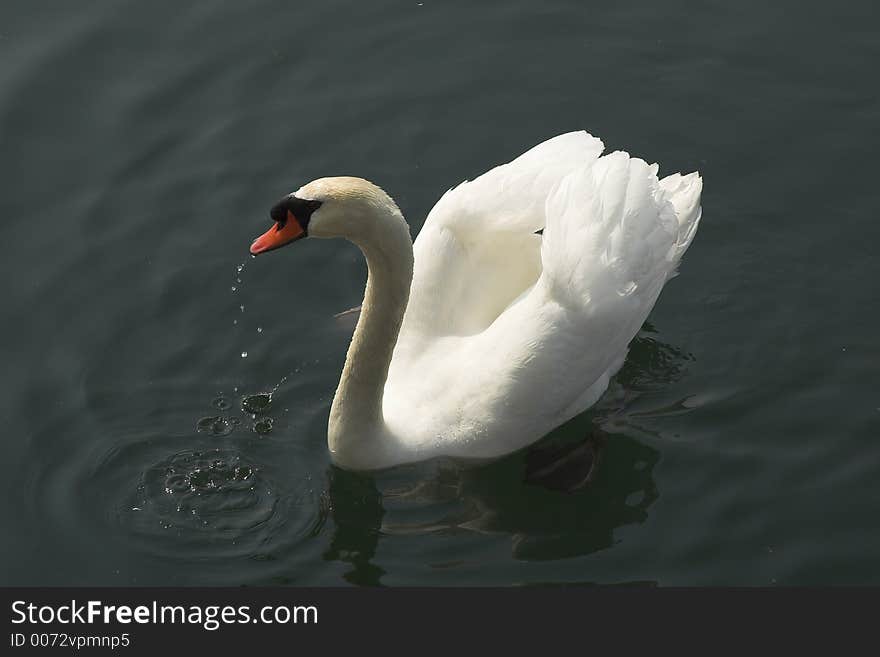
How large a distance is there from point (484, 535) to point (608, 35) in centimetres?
554

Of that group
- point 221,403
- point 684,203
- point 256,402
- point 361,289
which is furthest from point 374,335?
point 684,203

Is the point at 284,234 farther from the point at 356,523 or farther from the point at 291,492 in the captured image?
the point at 356,523

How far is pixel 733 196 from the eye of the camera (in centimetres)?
1120

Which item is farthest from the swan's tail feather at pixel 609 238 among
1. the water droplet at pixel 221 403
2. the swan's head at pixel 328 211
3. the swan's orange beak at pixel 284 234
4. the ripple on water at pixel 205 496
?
the water droplet at pixel 221 403

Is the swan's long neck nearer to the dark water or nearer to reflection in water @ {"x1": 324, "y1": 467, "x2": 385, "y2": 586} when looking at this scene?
reflection in water @ {"x1": 324, "y1": 467, "x2": 385, "y2": 586}

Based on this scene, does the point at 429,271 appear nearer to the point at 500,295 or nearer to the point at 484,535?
the point at 500,295

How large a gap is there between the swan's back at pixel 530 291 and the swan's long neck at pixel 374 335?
0.30 m

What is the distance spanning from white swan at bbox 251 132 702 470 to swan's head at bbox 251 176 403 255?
1.1 inches

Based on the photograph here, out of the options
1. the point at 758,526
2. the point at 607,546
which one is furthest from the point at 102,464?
the point at 758,526

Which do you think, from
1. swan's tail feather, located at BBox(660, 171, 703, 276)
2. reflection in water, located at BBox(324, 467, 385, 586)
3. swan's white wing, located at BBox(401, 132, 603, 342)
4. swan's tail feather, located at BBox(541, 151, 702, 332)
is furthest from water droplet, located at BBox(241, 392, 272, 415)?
swan's tail feather, located at BBox(660, 171, 703, 276)

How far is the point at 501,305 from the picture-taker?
9.52 meters

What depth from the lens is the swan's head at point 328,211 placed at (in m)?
7.76

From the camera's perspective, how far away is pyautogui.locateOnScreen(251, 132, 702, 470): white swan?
8.59 metres

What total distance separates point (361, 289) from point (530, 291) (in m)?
1.80
